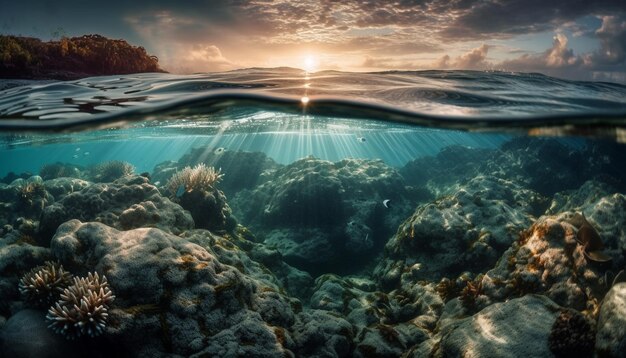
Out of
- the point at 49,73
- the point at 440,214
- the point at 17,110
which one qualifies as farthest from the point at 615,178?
the point at 49,73

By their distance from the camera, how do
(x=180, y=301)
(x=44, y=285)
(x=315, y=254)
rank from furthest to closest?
(x=315, y=254), (x=44, y=285), (x=180, y=301)

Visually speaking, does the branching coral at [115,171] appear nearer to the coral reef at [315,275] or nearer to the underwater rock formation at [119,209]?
the coral reef at [315,275]

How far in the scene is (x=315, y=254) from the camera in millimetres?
13656

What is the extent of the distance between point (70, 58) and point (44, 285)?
1109cm

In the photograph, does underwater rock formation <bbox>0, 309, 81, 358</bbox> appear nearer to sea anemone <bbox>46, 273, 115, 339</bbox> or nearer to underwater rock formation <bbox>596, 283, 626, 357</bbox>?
sea anemone <bbox>46, 273, 115, 339</bbox>

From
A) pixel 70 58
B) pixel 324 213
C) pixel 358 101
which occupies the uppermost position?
pixel 70 58

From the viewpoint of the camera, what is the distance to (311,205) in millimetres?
16094

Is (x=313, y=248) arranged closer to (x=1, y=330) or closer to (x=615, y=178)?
(x=1, y=330)

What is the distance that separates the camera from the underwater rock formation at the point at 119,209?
30.0 ft

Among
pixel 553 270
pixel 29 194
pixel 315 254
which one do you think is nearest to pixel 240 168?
pixel 29 194

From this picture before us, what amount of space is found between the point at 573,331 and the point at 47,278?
30.6 ft

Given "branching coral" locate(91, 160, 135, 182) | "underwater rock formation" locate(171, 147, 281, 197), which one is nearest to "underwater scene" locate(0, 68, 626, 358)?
"branching coral" locate(91, 160, 135, 182)

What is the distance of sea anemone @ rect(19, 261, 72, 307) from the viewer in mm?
5938

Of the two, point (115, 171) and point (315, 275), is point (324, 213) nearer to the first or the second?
point (315, 275)
